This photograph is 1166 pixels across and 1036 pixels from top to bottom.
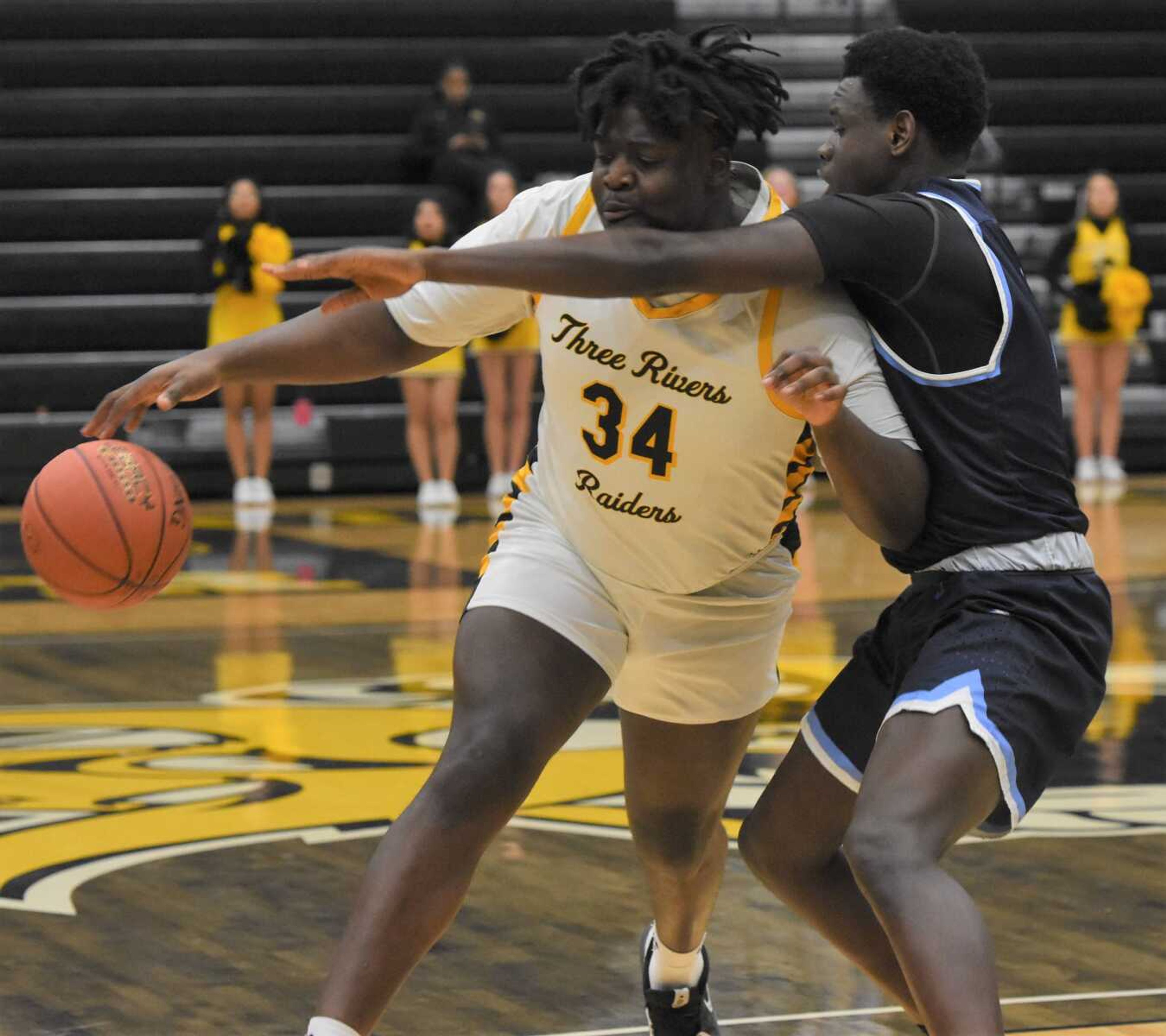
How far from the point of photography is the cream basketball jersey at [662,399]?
121 inches

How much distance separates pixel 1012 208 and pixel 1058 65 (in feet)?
6.29

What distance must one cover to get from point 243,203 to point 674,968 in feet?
29.3

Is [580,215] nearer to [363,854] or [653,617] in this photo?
[653,617]

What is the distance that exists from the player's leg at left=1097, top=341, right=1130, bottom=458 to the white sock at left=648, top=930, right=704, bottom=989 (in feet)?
33.0

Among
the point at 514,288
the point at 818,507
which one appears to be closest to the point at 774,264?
the point at 514,288

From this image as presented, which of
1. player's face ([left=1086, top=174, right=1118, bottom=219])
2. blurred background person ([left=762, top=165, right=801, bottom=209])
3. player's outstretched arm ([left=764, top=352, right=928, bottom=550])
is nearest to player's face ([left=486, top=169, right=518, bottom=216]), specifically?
blurred background person ([left=762, top=165, right=801, bottom=209])

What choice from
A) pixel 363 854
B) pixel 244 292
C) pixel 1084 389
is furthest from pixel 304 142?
pixel 363 854

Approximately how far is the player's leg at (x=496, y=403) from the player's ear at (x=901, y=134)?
9177 mm

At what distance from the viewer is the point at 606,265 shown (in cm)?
273

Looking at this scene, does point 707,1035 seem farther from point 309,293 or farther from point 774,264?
point 309,293

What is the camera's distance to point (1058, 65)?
16.4 m

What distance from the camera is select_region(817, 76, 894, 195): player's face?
3.07 meters

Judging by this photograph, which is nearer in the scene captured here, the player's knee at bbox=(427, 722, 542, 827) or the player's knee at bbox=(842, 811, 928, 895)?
the player's knee at bbox=(842, 811, 928, 895)

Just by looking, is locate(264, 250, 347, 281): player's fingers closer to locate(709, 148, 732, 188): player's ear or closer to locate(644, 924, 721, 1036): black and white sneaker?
locate(709, 148, 732, 188): player's ear
